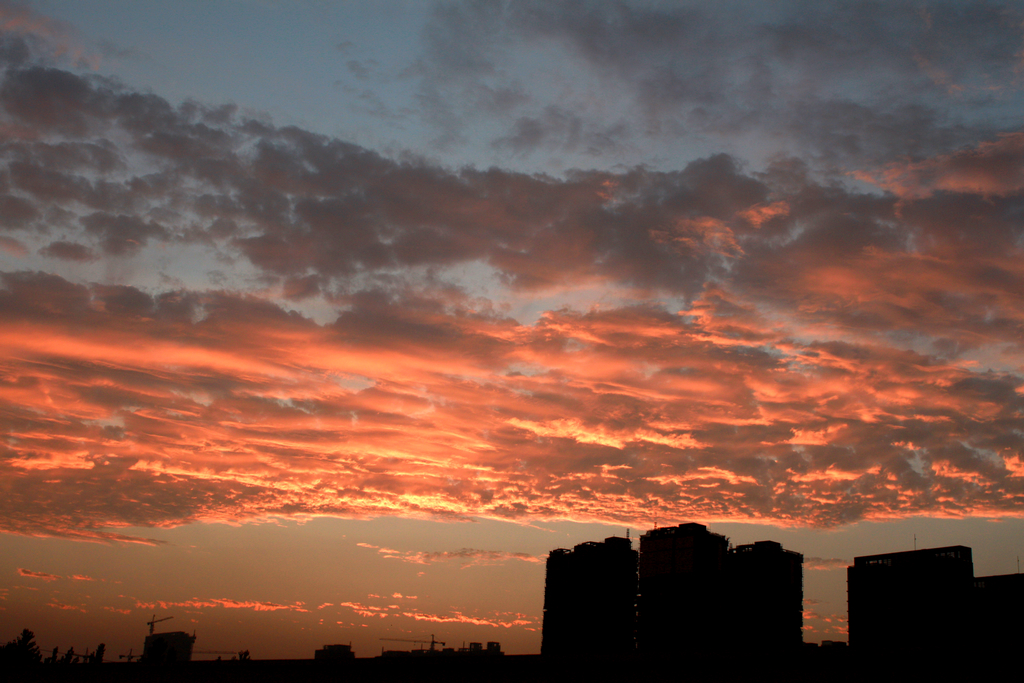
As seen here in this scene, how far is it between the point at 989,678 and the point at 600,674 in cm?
3579

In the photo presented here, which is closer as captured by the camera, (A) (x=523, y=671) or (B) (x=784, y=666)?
(B) (x=784, y=666)

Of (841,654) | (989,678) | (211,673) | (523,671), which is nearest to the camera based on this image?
(989,678)

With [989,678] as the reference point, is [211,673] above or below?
below

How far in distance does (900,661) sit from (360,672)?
5544 centimetres

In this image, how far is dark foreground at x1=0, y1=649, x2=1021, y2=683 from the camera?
74.2m

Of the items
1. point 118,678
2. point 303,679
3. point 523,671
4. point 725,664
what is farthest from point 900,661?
point 118,678

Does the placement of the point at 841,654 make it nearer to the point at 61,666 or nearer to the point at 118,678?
the point at 118,678

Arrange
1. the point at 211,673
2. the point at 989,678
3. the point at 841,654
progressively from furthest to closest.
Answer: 1. the point at 211,673
2. the point at 841,654
3. the point at 989,678

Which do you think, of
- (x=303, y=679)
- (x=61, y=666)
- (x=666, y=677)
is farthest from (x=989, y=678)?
(x=61, y=666)

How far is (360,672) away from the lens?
8869cm

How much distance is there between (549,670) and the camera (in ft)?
276

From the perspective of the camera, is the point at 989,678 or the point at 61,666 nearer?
the point at 989,678

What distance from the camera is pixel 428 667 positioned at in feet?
287

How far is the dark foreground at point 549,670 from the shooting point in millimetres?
74250
